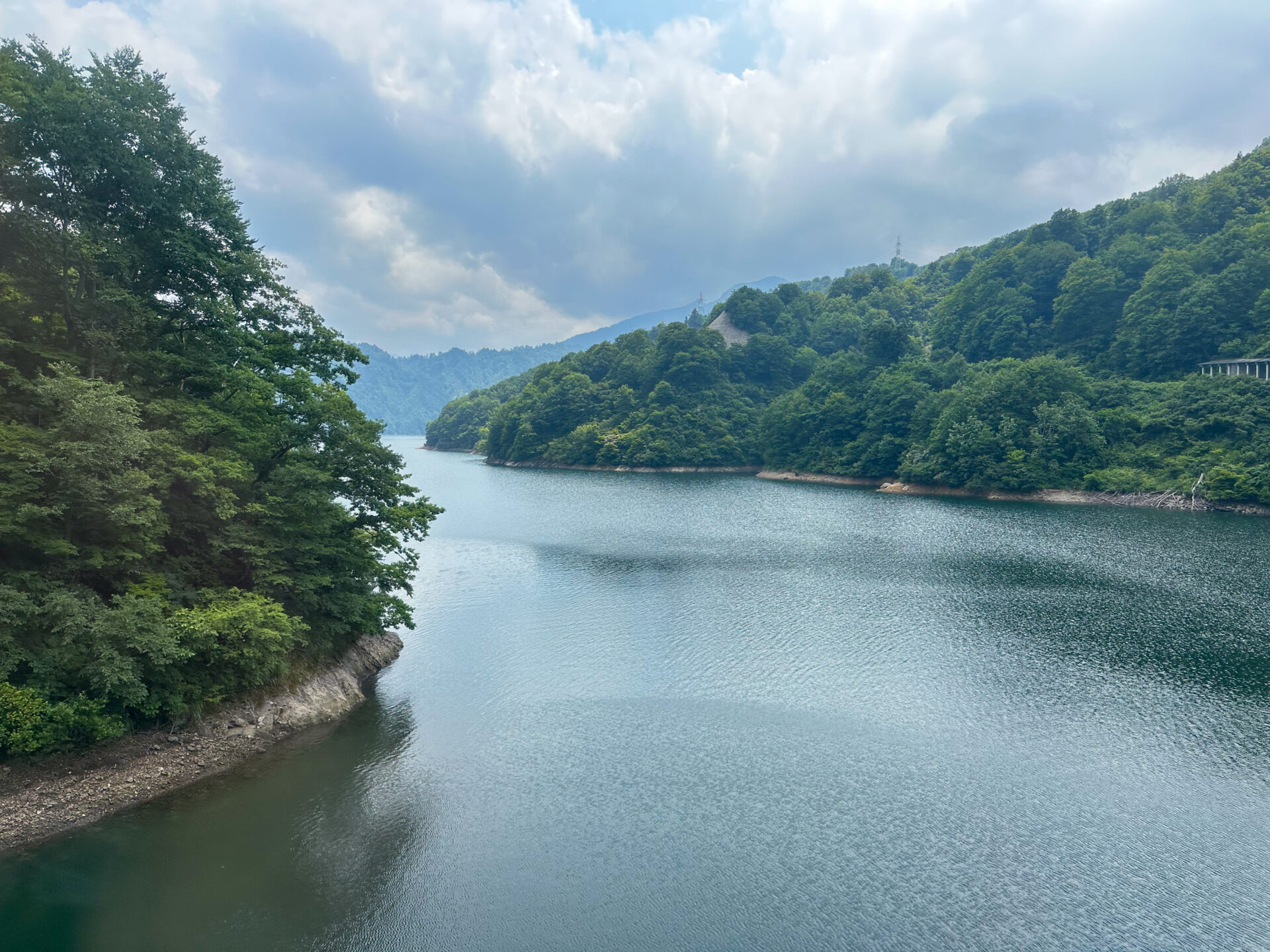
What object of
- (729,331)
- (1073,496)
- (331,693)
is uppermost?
(729,331)

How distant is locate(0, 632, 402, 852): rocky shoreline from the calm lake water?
2.17 feet

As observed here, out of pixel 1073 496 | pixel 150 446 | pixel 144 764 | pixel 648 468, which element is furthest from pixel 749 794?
pixel 648 468

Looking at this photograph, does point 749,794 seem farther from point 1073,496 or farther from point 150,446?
point 1073,496

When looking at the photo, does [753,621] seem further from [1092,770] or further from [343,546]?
[343,546]

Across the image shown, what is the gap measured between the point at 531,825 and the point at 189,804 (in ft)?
25.1

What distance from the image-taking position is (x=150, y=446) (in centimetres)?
1666

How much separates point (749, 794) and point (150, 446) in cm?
1686

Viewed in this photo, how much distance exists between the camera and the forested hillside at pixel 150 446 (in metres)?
15.2

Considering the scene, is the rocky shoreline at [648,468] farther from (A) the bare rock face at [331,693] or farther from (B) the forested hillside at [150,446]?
(A) the bare rock face at [331,693]

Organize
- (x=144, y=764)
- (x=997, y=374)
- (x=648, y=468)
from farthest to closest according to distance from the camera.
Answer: (x=648, y=468) < (x=997, y=374) < (x=144, y=764)

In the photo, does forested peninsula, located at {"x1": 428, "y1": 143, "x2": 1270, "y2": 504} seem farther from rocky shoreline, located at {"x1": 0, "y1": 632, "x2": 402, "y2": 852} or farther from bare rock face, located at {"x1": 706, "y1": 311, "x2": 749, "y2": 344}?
rocky shoreline, located at {"x1": 0, "y1": 632, "x2": 402, "y2": 852}

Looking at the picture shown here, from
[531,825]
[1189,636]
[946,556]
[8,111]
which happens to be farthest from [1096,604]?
[8,111]

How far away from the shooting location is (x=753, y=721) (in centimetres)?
2066

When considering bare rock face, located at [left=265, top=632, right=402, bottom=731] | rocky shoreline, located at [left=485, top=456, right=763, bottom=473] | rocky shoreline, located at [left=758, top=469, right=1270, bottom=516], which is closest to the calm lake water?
bare rock face, located at [left=265, top=632, right=402, bottom=731]
